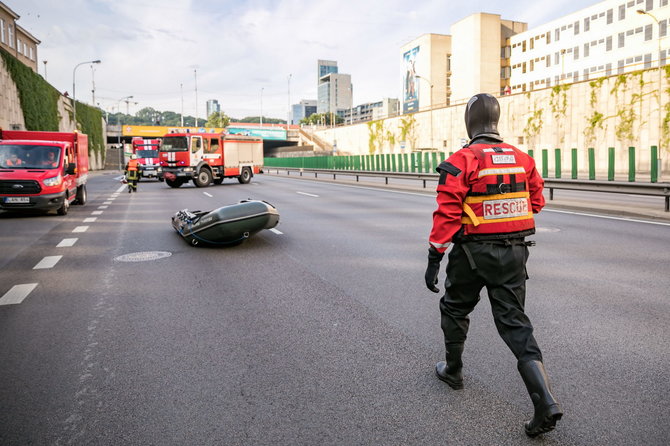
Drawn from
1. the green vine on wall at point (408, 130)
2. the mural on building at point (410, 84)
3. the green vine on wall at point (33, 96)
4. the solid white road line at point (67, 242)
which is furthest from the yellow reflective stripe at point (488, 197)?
the mural on building at point (410, 84)

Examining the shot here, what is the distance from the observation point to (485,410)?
3.13 meters

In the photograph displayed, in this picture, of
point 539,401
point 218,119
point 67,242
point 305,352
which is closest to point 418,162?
point 67,242

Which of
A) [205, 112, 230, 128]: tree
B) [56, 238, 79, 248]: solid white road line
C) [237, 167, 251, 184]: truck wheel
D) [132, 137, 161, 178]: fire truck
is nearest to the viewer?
[56, 238, 79, 248]: solid white road line

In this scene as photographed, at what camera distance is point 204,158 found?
2909cm

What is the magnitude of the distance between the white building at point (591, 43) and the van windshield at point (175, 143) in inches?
1444

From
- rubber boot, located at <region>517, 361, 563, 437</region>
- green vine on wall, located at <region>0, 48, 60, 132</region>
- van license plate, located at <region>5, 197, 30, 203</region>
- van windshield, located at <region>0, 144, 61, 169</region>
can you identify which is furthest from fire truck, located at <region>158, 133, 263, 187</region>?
rubber boot, located at <region>517, 361, 563, 437</region>

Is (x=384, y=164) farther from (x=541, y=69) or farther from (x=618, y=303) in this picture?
(x=541, y=69)

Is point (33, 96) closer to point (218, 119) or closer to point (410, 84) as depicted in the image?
point (410, 84)

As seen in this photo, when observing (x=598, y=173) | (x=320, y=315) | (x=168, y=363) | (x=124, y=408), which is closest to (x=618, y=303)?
(x=320, y=315)

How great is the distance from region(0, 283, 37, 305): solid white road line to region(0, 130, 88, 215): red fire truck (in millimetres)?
8408

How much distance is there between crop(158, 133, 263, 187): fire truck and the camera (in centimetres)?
2822

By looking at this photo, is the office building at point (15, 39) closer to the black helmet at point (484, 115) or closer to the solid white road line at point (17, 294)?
the solid white road line at point (17, 294)

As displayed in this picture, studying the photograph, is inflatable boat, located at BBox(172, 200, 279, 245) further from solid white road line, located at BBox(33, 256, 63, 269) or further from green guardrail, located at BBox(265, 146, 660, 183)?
green guardrail, located at BBox(265, 146, 660, 183)

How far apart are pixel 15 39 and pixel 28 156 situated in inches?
2395
